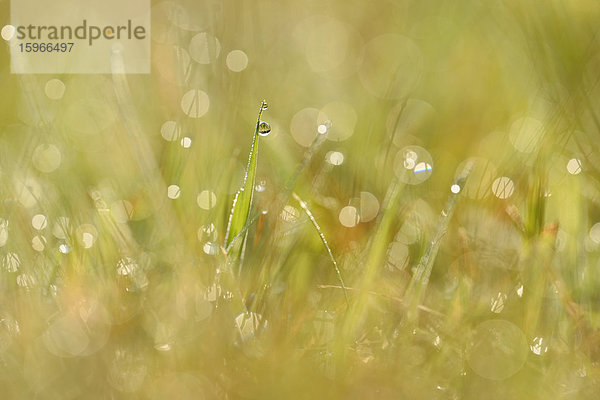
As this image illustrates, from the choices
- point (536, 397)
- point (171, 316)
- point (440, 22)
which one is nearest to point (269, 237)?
point (171, 316)

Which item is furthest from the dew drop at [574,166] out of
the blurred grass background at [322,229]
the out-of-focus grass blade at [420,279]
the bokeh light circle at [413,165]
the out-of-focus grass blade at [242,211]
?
the out-of-focus grass blade at [242,211]

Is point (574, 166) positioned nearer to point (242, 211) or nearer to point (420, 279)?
point (420, 279)

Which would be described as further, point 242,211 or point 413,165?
point 413,165

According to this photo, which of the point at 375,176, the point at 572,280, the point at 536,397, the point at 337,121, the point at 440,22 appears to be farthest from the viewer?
the point at 440,22

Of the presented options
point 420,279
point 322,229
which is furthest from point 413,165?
point 420,279

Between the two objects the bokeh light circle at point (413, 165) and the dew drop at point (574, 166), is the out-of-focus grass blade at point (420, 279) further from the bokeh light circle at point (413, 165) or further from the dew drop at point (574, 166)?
the dew drop at point (574, 166)

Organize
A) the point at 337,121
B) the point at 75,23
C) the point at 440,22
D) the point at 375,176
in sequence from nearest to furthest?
1. the point at 375,176
2. the point at 337,121
3. the point at 440,22
4. the point at 75,23

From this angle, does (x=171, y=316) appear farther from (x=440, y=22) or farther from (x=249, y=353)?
(x=440, y=22)

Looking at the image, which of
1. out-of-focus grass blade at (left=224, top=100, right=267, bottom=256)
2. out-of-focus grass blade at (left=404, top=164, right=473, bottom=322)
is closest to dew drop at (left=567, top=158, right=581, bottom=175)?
out-of-focus grass blade at (left=404, top=164, right=473, bottom=322)

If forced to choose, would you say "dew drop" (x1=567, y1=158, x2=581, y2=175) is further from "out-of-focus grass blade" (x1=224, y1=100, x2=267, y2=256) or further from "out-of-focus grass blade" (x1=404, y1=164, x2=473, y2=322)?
"out-of-focus grass blade" (x1=224, y1=100, x2=267, y2=256)
